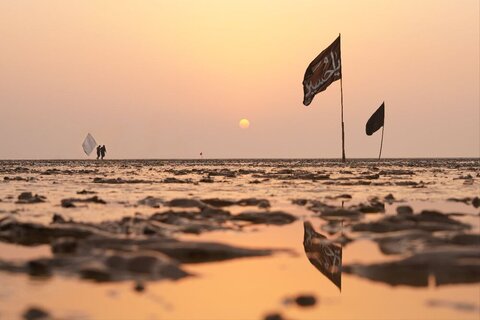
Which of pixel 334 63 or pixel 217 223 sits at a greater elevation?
pixel 334 63

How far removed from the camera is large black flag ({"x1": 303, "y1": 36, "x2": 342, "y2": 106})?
145ft

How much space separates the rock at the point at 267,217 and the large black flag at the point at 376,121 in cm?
3983

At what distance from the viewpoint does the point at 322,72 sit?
148 feet

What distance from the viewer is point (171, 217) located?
11281mm

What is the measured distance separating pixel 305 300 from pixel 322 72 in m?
41.0

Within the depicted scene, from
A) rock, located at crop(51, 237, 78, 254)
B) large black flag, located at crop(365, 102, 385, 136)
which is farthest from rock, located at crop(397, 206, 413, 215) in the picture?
large black flag, located at crop(365, 102, 385, 136)

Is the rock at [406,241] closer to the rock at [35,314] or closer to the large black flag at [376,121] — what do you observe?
the rock at [35,314]

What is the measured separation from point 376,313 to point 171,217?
688 cm

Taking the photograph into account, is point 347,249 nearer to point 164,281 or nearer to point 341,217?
point 164,281

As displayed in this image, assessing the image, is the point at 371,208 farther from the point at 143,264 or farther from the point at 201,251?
the point at 143,264

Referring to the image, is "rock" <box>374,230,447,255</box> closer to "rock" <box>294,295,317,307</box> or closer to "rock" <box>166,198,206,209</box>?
"rock" <box>294,295,317,307</box>

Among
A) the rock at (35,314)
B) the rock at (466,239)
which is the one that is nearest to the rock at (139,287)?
the rock at (35,314)

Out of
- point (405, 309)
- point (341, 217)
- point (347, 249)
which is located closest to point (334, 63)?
point (341, 217)

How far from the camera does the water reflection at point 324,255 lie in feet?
20.9
